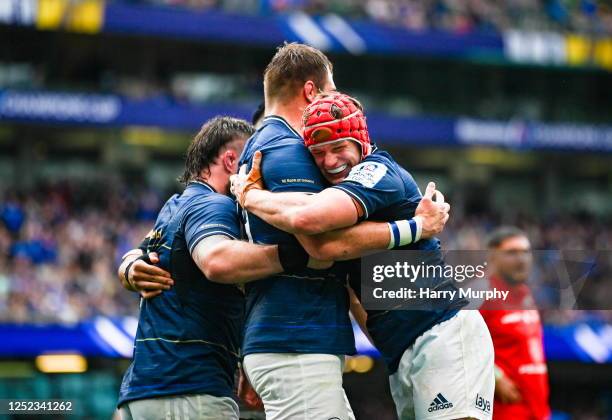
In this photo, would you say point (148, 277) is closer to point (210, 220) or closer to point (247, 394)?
point (210, 220)

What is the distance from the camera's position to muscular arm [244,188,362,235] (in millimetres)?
4762

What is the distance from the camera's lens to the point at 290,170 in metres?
4.98

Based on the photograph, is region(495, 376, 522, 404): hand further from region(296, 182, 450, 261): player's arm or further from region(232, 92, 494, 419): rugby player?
region(296, 182, 450, 261): player's arm

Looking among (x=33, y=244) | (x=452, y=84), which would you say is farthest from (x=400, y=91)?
(x=33, y=244)

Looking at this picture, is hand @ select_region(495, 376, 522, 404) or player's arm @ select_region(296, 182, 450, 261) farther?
hand @ select_region(495, 376, 522, 404)

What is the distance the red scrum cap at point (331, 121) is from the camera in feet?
16.2

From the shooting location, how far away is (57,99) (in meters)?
25.0

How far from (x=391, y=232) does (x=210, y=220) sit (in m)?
0.86

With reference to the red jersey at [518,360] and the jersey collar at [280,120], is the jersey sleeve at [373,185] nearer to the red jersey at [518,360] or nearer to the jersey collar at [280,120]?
the jersey collar at [280,120]

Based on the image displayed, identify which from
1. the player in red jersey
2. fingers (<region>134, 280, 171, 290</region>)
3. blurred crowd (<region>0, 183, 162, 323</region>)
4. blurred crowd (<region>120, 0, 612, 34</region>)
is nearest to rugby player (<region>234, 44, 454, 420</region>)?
fingers (<region>134, 280, 171, 290</region>)

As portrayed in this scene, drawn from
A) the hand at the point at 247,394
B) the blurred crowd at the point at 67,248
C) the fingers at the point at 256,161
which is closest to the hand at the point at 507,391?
the hand at the point at 247,394

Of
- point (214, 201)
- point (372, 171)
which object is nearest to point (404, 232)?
point (372, 171)

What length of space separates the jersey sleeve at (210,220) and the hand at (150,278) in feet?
0.84

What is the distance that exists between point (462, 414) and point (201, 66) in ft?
79.4
